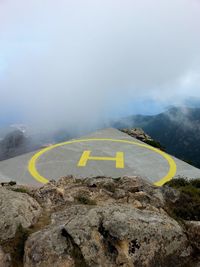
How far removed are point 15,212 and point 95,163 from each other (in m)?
13.2

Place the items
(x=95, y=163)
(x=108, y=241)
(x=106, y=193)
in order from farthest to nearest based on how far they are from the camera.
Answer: (x=95, y=163) → (x=106, y=193) → (x=108, y=241)

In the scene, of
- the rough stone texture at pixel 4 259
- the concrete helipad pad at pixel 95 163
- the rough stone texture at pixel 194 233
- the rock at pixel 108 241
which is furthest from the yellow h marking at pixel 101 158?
the rough stone texture at pixel 4 259

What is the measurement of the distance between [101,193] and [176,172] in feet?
34.5

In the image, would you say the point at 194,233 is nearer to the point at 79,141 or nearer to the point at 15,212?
the point at 15,212

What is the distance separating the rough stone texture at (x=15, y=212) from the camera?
9.49m

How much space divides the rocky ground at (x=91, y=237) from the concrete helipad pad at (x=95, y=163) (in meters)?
10.4

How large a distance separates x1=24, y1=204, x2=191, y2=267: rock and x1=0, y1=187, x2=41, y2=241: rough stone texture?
69cm

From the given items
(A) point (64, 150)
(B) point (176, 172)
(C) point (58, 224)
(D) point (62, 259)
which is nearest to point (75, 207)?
(C) point (58, 224)

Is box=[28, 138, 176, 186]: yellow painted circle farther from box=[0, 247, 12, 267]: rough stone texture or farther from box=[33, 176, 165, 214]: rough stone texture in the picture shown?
box=[0, 247, 12, 267]: rough stone texture

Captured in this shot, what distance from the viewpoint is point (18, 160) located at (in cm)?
2377

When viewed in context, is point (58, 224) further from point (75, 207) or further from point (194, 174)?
point (194, 174)

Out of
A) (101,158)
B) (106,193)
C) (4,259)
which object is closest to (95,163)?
(101,158)

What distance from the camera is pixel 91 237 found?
29.3 feet

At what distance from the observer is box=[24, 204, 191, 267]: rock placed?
8.65 m
